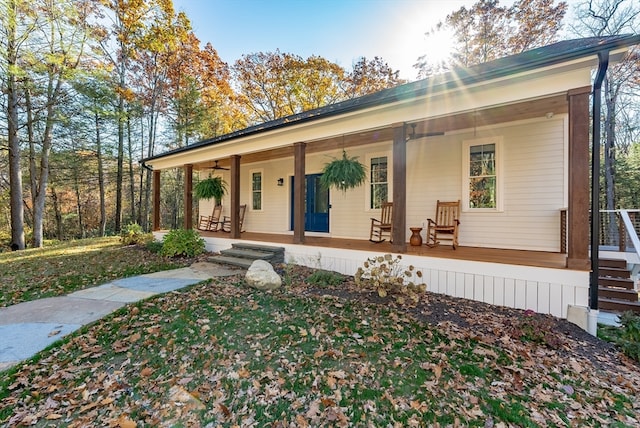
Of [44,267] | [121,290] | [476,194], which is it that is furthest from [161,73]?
[476,194]

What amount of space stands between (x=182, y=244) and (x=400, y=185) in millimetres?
5456

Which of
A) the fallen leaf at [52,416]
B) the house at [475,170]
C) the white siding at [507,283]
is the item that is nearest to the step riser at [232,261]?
the house at [475,170]

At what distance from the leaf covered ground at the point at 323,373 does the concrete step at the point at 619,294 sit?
167 cm

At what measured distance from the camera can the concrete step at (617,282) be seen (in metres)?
4.45

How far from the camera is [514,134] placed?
18.7ft

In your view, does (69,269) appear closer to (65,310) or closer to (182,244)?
(182,244)

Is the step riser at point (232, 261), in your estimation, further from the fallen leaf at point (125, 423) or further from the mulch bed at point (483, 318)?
the fallen leaf at point (125, 423)

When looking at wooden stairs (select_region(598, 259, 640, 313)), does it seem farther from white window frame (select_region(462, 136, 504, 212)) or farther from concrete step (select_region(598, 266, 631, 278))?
white window frame (select_region(462, 136, 504, 212))

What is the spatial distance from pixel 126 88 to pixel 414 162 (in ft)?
42.6

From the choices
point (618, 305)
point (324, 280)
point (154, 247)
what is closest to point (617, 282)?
point (618, 305)

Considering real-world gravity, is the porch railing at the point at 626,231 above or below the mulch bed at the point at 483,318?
above

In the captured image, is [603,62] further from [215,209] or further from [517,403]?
[215,209]

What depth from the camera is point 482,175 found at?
604 centimetres

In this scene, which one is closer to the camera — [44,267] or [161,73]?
[44,267]
